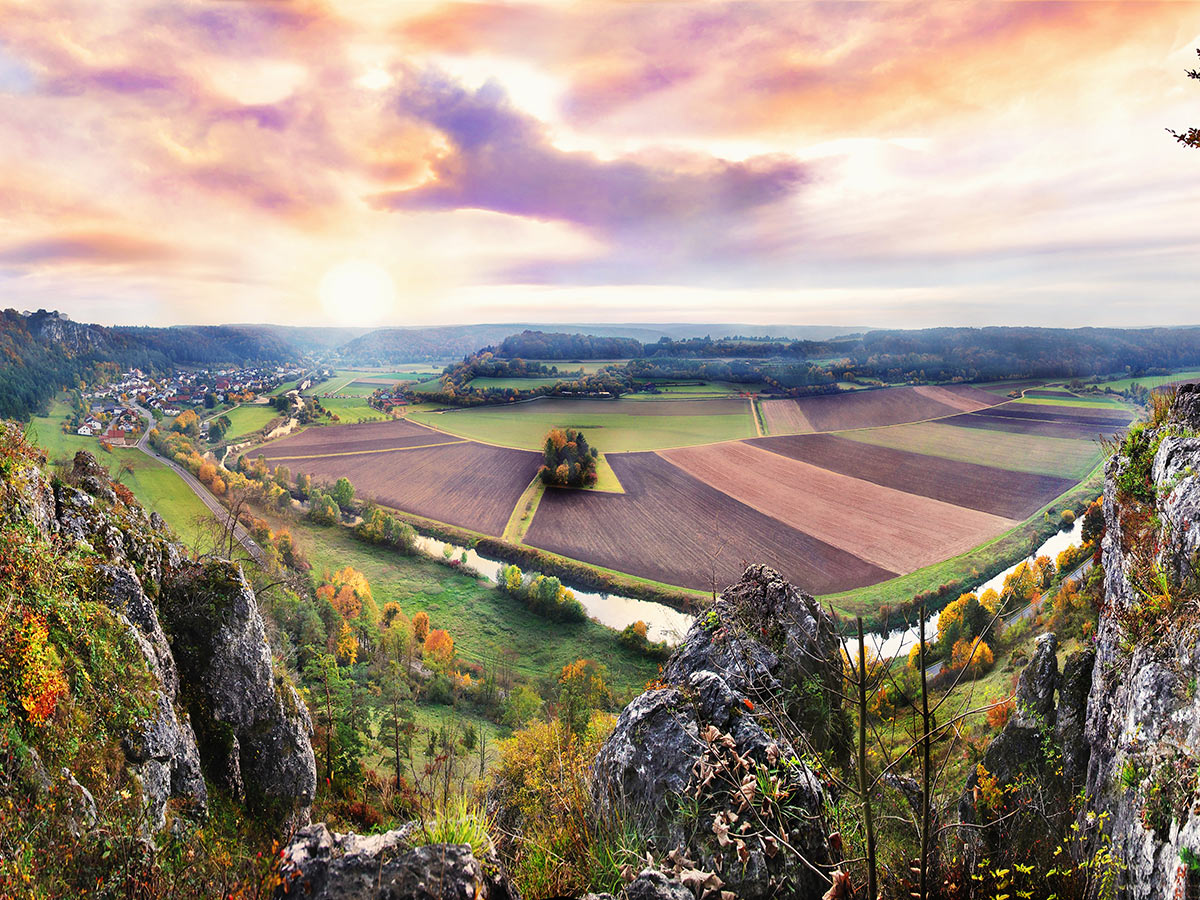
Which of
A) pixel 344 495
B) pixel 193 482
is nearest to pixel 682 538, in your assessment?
pixel 344 495

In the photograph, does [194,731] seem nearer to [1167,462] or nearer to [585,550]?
[1167,462]

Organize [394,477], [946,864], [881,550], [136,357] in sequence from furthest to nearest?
1. [394,477]
2. [136,357]
3. [881,550]
4. [946,864]

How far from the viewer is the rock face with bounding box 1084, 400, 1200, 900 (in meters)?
4.56

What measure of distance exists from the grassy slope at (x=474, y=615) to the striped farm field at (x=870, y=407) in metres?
35.6

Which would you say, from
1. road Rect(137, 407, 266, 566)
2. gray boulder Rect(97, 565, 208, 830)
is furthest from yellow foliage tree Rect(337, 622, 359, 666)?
gray boulder Rect(97, 565, 208, 830)

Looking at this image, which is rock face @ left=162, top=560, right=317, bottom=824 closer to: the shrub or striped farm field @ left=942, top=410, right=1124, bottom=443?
the shrub

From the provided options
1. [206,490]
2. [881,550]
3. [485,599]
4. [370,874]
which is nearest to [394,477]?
[206,490]

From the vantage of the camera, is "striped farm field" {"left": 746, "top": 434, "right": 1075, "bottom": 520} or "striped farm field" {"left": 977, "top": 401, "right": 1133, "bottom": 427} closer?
"striped farm field" {"left": 746, "top": 434, "right": 1075, "bottom": 520}

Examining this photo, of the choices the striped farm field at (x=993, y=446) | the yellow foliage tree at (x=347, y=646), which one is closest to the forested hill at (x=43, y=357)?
the yellow foliage tree at (x=347, y=646)

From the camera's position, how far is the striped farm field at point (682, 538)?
3516cm

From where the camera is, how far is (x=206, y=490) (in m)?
41.5

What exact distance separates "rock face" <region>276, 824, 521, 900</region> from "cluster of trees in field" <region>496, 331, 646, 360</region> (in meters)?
A: 86.5

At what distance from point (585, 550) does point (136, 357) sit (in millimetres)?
44980

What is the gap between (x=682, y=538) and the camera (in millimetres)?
39312
